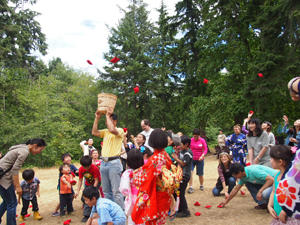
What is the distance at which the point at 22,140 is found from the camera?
55.5 feet

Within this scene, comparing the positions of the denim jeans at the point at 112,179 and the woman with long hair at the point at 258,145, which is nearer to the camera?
the denim jeans at the point at 112,179

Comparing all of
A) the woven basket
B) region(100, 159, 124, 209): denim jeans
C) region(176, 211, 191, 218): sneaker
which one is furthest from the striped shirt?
region(176, 211, 191, 218): sneaker

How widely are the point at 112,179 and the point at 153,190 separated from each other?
79.6 inches

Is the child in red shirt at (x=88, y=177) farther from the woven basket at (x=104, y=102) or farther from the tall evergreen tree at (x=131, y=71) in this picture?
the tall evergreen tree at (x=131, y=71)

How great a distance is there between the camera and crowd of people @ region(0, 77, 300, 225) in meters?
2.81

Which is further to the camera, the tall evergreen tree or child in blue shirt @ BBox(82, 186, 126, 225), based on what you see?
the tall evergreen tree

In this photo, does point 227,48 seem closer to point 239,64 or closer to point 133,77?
point 239,64

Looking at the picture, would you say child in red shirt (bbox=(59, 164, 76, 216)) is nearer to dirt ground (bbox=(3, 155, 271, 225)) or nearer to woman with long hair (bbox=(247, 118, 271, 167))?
dirt ground (bbox=(3, 155, 271, 225))

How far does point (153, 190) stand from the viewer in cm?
294

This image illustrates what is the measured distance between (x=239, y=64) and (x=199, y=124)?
26.1 ft

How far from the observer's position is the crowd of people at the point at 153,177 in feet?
9.22

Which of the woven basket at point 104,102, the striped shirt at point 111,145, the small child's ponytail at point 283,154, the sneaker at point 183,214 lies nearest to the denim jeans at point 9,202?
the striped shirt at point 111,145

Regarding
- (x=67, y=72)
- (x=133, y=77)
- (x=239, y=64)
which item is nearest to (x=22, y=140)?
(x=133, y=77)

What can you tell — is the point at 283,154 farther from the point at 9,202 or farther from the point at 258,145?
the point at 9,202
